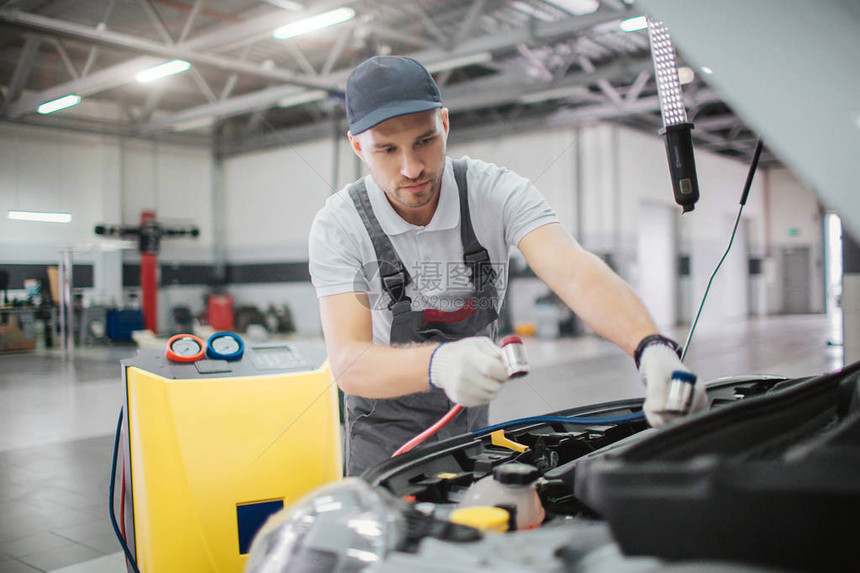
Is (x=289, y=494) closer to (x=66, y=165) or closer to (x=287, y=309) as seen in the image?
(x=66, y=165)

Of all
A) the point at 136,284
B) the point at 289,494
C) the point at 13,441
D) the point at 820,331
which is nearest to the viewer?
the point at 289,494

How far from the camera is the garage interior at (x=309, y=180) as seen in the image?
243cm

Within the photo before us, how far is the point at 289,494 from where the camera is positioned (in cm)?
163

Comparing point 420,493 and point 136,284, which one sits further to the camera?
point 136,284

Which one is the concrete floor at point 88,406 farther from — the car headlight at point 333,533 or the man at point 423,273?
the car headlight at point 333,533

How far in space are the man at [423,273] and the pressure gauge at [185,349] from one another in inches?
16.4

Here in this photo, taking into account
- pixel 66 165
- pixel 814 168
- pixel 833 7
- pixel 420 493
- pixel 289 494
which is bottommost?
pixel 289 494

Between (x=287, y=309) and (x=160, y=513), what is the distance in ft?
34.1

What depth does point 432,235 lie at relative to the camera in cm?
145

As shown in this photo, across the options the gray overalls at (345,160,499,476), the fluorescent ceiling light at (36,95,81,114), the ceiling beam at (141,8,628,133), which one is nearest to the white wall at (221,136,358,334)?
the ceiling beam at (141,8,628,133)

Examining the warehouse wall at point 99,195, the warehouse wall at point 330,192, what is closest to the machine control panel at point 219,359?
the warehouse wall at point 99,195

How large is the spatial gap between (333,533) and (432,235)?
878 mm

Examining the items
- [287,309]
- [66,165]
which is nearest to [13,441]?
[66,165]

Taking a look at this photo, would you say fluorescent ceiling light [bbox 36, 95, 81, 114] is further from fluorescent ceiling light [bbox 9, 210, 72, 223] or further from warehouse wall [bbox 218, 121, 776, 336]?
warehouse wall [bbox 218, 121, 776, 336]
